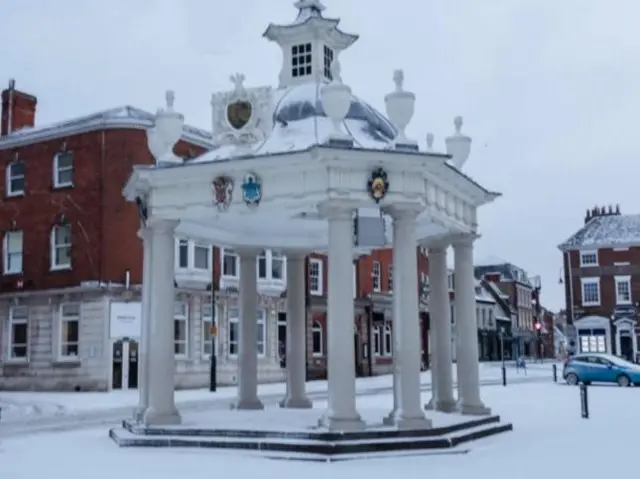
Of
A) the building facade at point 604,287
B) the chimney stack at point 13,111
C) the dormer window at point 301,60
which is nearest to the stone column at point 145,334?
the dormer window at point 301,60

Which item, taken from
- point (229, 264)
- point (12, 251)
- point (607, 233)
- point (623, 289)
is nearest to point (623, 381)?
point (229, 264)

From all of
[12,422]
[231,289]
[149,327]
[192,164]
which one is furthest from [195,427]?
[231,289]

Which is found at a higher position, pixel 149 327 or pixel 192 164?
pixel 192 164

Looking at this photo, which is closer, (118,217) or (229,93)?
(229,93)

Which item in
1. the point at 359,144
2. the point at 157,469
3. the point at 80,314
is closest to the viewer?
the point at 157,469

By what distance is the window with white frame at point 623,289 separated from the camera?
66.1 m

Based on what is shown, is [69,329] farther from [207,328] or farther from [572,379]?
[572,379]

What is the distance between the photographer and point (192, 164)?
1484 centimetres

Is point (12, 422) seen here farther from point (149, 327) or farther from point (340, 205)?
point (340, 205)

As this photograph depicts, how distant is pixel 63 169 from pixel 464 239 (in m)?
26.6

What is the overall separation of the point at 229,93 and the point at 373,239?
3.96m

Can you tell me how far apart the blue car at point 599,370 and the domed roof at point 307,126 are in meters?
24.2

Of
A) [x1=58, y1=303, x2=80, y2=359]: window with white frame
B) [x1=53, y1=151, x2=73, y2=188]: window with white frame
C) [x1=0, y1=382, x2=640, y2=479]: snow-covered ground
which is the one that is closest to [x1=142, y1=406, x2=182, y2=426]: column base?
[x1=0, y1=382, x2=640, y2=479]: snow-covered ground

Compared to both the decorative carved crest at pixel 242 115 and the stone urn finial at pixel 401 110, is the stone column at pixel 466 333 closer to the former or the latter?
the stone urn finial at pixel 401 110
